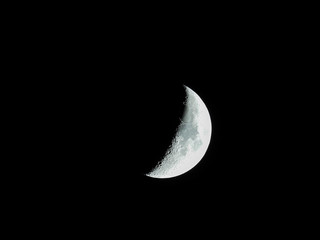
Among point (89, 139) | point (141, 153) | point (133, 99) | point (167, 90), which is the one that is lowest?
point (141, 153)

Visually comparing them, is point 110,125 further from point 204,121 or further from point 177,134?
point 204,121

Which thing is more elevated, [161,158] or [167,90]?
[167,90]

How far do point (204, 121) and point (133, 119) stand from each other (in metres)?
0.98

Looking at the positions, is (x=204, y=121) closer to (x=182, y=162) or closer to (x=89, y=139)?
(x=182, y=162)

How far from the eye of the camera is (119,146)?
2900 mm

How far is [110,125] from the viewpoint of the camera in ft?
9.48

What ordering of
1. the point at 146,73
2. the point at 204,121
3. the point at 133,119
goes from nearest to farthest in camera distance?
the point at 133,119 → the point at 146,73 → the point at 204,121

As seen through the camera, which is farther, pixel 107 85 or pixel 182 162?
pixel 182 162

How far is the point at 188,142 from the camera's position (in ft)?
10.4

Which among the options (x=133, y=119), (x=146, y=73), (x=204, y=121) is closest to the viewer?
(x=133, y=119)

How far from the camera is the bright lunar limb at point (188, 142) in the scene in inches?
124

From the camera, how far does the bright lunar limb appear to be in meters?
3.15

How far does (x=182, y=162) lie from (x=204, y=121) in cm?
59

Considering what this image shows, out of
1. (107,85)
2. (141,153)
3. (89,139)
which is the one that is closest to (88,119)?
(89,139)
